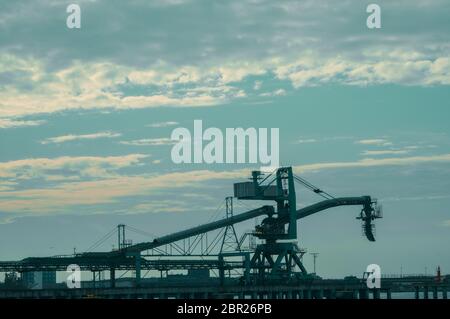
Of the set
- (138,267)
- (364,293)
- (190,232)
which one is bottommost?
(364,293)

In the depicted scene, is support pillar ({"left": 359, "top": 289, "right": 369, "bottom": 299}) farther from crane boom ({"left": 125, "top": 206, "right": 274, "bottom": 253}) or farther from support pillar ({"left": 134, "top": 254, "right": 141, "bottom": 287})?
support pillar ({"left": 134, "top": 254, "right": 141, "bottom": 287})

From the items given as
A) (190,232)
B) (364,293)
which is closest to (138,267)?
(190,232)

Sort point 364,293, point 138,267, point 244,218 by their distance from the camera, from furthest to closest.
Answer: point 364,293 < point 244,218 < point 138,267

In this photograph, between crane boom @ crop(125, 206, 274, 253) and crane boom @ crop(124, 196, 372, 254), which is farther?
crane boom @ crop(125, 206, 274, 253)

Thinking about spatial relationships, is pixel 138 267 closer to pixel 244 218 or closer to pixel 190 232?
pixel 190 232

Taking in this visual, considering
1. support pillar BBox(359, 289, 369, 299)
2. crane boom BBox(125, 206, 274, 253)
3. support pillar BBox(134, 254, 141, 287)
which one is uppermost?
crane boom BBox(125, 206, 274, 253)

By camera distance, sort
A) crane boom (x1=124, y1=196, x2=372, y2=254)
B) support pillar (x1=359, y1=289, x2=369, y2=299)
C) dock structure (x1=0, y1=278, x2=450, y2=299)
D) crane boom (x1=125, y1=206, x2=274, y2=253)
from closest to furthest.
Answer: dock structure (x1=0, y1=278, x2=450, y2=299) → crane boom (x1=124, y1=196, x2=372, y2=254) → crane boom (x1=125, y1=206, x2=274, y2=253) → support pillar (x1=359, y1=289, x2=369, y2=299)

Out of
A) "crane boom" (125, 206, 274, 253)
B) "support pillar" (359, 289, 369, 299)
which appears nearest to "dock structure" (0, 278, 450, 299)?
"support pillar" (359, 289, 369, 299)

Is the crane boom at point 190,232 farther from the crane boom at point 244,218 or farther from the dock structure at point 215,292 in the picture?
the dock structure at point 215,292

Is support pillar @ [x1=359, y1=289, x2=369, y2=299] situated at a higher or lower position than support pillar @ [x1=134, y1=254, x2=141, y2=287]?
lower

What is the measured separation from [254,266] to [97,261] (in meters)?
33.5

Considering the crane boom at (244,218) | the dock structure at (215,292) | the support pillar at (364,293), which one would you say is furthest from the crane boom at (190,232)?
the support pillar at (364,293)
